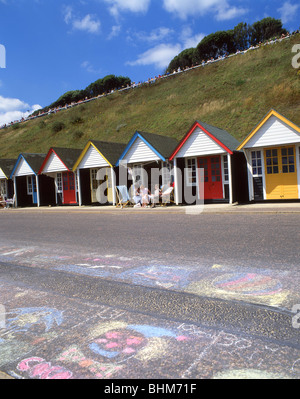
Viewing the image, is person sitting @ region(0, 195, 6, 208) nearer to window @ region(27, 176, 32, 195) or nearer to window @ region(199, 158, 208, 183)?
window @ region(27, 176, 32, 195)

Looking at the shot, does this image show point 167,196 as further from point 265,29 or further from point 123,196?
point 265,29

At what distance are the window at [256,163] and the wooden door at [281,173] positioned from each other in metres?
0.35

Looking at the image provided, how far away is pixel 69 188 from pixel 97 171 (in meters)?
3.32

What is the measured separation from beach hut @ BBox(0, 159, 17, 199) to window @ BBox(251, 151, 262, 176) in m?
20.7

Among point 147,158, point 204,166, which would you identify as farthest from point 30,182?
point 204,166

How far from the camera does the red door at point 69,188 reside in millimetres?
25531

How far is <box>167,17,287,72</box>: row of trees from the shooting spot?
2940 inches

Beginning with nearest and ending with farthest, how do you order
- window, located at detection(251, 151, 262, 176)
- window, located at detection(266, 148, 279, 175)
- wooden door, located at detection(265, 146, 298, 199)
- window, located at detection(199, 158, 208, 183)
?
wooden door, located at detection(265, 146, 298, 199) → window, located at detection(266, 148, 279, 175) → window, located at detection(251, 151, 262, 176) → window, located at detection(199, 158, 208, 183)

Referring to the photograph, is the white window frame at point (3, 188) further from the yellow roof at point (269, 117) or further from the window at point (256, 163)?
Answer: the window at point (256, 163)

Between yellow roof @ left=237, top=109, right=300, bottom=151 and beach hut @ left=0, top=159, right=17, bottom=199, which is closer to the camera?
yellow roof @ left=237, top=109, right=300, bottom=151

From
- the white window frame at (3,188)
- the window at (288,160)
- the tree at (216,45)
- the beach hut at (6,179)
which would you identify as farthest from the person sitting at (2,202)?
the tree at (216,45)

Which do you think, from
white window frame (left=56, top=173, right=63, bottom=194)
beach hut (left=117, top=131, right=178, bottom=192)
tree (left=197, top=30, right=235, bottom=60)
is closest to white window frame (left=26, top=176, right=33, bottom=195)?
white window frame (left=56, top=173, right=63, bottom=194)

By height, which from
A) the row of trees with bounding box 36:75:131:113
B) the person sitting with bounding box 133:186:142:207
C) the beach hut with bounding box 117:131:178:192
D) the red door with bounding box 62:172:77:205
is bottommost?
the person sitting with bounding box 133:186:142:207

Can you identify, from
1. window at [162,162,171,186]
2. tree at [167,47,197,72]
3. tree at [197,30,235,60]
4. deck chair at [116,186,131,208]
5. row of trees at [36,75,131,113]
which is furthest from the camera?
row of trees at [36,75,131,113]
